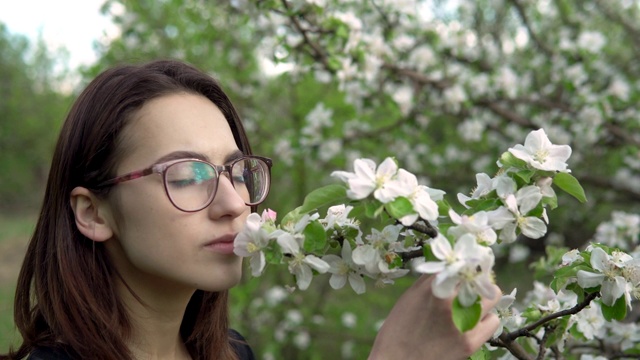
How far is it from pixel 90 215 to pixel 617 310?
3.50 feet

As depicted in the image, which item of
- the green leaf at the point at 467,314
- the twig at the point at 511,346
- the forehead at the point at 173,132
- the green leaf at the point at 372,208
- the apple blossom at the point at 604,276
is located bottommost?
the twig at the point at 511,346

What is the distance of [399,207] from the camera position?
3.03 feet

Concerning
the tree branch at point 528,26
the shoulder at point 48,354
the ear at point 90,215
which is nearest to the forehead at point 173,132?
the ear at point 90,215

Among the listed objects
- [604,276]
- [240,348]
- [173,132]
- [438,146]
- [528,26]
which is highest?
[173,132]

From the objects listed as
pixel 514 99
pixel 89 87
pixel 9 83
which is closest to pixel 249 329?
pixel 514 99

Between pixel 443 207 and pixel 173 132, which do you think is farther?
pixel 173 132

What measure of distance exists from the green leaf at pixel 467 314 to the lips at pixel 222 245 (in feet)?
1.59

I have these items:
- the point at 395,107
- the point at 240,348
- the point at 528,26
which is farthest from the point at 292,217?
the point at 528,26

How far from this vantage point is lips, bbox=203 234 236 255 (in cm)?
121

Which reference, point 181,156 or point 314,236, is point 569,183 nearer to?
point 314,236

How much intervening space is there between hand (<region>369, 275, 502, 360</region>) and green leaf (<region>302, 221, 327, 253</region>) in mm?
161

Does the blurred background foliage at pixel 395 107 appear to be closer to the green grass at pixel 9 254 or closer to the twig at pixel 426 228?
the twig at pixel 426 228

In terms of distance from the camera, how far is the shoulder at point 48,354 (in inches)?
51.6

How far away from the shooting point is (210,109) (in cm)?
140
